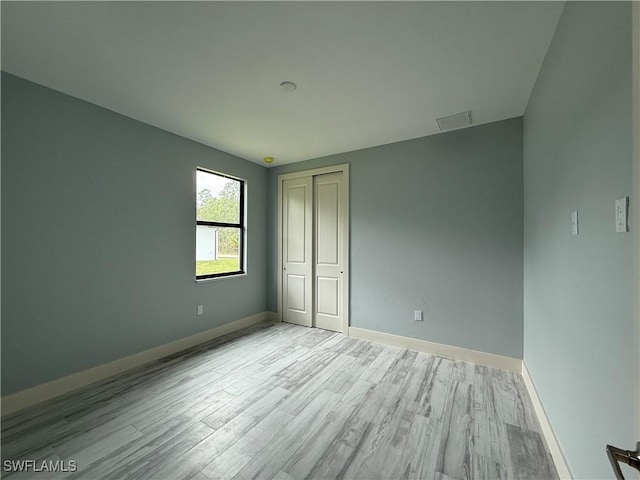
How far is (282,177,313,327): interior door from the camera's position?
12.7 feet

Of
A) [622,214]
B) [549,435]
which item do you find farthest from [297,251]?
[622,214]

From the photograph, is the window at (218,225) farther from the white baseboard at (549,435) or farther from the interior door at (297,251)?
the white baseboard at (549,435)

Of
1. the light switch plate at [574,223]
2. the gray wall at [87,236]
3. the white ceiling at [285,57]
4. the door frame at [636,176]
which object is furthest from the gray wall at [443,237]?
the gray wall at [87,236]

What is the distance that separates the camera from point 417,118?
8.50 ft

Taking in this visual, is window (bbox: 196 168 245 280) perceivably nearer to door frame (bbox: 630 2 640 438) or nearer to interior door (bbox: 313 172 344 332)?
interior door (bbox: 313 172 344 332)

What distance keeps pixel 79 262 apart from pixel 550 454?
12.3 ft

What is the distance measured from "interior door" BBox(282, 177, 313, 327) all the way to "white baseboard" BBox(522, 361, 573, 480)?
2560 millimetres

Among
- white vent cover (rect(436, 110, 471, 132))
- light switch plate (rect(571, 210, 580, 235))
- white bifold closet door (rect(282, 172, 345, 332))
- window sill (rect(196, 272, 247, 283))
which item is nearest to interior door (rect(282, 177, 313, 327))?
white bifold closet door (rect(282, 172, 345, 332))

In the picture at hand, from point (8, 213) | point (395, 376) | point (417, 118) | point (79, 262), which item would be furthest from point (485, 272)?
point (8, 213)

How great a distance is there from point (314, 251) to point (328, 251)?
0.78 feet

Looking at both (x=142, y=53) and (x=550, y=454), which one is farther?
(x=142, y=53)

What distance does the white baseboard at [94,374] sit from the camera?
1.92m

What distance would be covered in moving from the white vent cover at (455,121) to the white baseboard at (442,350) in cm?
239

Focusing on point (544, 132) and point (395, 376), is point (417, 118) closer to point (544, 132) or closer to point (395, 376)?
point (544, 132)
